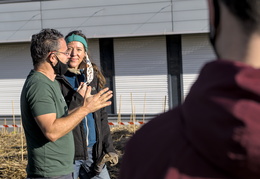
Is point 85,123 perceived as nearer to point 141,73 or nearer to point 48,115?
point 48,115

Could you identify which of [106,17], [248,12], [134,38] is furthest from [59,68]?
[134,38]

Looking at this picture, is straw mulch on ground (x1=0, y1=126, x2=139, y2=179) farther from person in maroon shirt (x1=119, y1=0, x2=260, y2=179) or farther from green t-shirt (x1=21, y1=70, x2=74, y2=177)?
person in maroon shirt (x1=119, y1=0, x2=260, y2=179)

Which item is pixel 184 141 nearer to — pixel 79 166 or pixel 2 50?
pixel 79 166

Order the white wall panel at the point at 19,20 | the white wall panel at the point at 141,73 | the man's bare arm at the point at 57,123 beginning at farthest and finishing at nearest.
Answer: the white wall panel at the point at 141,73, the white wall panel at the point at 19,20, the man's bare arm at the point at 57,123

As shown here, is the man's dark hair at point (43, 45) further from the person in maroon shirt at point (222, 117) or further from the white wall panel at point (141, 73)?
the white wall panel at point (141, 73)

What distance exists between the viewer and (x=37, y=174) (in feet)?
12.4

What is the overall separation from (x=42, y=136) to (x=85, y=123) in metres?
0.92

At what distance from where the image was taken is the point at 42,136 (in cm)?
372

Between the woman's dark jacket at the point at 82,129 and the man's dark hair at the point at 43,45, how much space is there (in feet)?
1.69

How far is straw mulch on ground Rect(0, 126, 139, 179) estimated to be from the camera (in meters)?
7.09

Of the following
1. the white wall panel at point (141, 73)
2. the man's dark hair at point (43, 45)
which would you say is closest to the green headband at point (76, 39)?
the man's dark hair at point (43, 45)

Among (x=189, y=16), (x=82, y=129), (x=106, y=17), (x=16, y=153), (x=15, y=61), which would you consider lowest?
(x=16, y=153)

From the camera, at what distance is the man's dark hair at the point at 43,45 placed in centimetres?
392

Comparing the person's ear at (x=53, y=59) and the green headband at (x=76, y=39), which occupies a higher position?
the green headband at (x=76, y=39)
